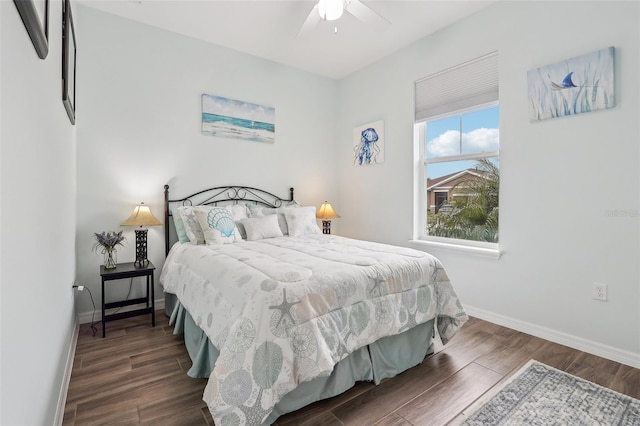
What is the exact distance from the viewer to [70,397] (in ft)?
5.87

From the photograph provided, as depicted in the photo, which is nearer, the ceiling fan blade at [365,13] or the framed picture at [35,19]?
the framed picture at [35,19]

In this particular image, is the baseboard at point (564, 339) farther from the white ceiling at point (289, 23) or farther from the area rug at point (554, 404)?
the white ceiling at point (289, 23)

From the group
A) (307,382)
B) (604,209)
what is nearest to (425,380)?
(307,382)

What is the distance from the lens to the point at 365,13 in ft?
8.29

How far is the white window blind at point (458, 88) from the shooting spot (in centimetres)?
294

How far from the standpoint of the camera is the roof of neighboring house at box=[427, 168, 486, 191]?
10.3 feet

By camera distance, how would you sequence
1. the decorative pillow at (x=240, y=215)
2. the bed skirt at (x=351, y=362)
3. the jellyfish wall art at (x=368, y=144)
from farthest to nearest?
1. the jellyfish wall art at (x=368, y=144)
2. the decorative pillow at (x=240, y=215)
3. the bed skirt at (x=351, y=362)

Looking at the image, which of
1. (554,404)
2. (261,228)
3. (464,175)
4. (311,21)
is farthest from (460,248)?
(311,21)

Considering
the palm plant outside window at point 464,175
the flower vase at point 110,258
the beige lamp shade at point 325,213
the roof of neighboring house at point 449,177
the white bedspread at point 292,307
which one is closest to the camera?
the white bedspread at point 292,307

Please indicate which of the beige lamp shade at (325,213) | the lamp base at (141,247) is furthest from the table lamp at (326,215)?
the lamp base at (141,247)

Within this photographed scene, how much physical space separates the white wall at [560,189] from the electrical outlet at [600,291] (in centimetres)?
3

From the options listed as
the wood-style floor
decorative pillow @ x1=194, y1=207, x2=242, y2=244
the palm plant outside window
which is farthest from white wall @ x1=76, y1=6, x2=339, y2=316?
the palm plant outside window

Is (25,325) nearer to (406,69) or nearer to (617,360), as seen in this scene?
(617,360)

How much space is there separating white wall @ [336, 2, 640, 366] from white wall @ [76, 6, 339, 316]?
207 cm
